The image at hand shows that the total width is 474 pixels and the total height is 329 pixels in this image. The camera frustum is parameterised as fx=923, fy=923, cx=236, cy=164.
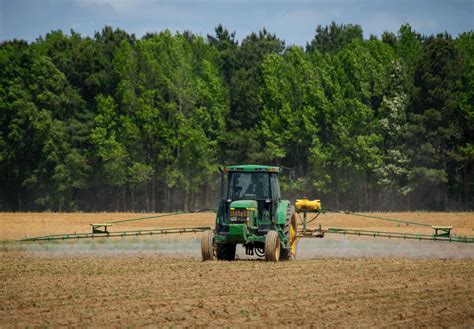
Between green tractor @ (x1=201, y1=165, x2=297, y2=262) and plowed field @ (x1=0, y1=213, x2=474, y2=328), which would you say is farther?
green tractor @ (x1=201, y1=165, x2=297, y2=262)

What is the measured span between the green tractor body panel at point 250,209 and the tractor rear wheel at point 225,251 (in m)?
0.04

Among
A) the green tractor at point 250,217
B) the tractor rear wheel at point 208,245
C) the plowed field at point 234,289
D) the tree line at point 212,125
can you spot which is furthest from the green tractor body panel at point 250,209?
the tree line at point 212,125

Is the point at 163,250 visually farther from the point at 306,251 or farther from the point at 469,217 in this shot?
the point at 469,217

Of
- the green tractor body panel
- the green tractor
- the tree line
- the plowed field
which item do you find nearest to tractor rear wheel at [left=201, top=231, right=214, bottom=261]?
the green tractor

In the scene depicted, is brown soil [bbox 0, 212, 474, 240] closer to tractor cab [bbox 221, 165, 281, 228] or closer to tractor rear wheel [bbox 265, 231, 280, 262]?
tractor cab [bbox 221, 165, 281, 228]

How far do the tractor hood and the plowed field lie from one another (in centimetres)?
171

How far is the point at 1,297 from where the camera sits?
20.0 metres

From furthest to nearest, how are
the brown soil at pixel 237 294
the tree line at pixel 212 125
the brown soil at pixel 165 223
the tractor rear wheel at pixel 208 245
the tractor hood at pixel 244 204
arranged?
the tree line at pixel 212 125
the brown soil at pixel 165 223
the tractor rear wheel at pixel 208 245
the tractor hood at pixel 244 204
the brown soil at pixel 237 294

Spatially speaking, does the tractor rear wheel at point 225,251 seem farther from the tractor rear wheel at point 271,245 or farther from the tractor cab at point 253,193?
the tractor rear wheel at point 271,245

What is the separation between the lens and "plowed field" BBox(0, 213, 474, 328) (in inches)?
682

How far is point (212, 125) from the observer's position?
8388cm

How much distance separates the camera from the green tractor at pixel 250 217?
27.6 m

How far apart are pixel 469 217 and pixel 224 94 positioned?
30834 millimetres

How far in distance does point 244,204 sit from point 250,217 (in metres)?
0.44
